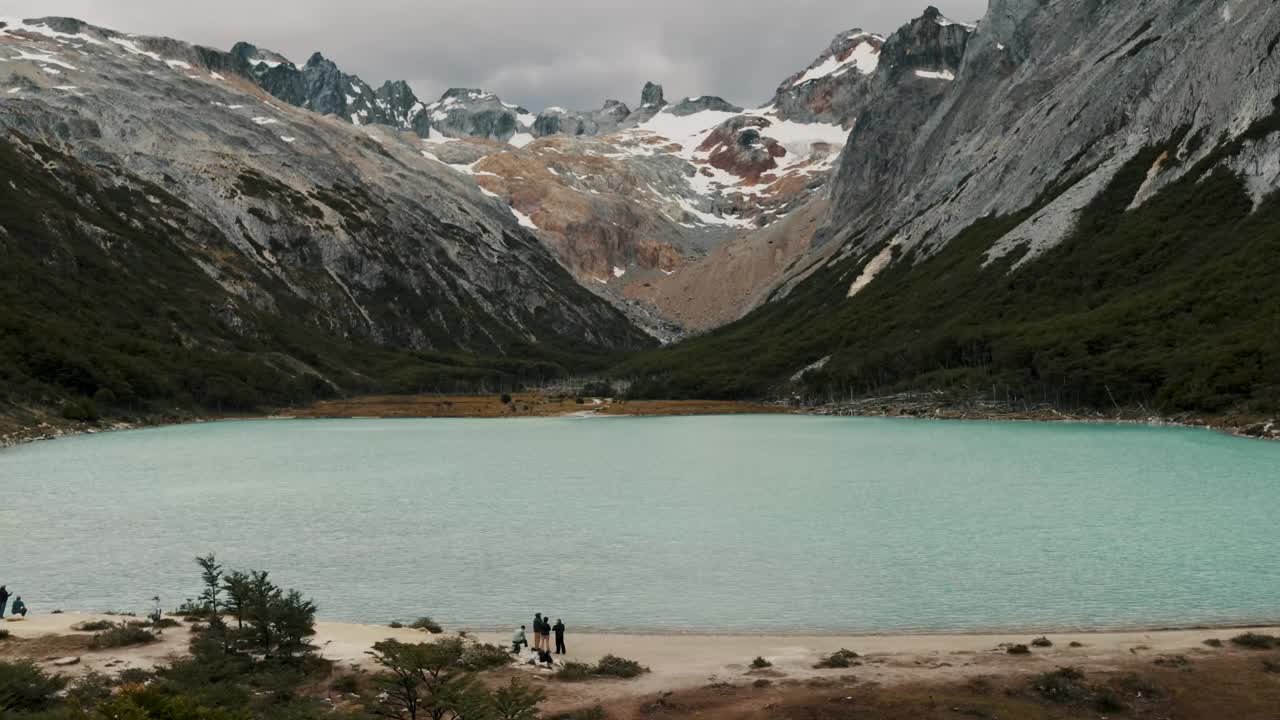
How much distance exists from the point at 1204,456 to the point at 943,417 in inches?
3015

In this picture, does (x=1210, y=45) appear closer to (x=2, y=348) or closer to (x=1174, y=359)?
(x=1174, y=359)

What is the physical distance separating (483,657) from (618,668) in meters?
4.52

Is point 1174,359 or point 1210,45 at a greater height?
point 1210,45

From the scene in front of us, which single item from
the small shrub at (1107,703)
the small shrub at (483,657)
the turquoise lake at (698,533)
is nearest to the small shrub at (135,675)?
the small shrub at (483,657)

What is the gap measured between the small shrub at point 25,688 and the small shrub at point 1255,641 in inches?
1427

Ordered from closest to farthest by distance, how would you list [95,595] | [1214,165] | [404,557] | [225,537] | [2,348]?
[95,595] < [404,557] < [225,537] < [2,348] < [1214,165]

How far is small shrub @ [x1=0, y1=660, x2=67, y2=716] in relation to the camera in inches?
907

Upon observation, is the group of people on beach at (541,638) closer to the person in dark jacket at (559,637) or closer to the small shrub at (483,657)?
the person in dark jacket at (559,637)

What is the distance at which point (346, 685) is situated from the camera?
91.5ft

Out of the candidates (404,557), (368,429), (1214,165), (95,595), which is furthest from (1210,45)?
(95,595)

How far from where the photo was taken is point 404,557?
5131 centimetres

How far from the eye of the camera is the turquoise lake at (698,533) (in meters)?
39.7

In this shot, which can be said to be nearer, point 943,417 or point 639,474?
point 639,474

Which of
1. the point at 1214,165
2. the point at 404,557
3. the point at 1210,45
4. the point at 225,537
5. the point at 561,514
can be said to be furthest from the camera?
the point at 1210,45
